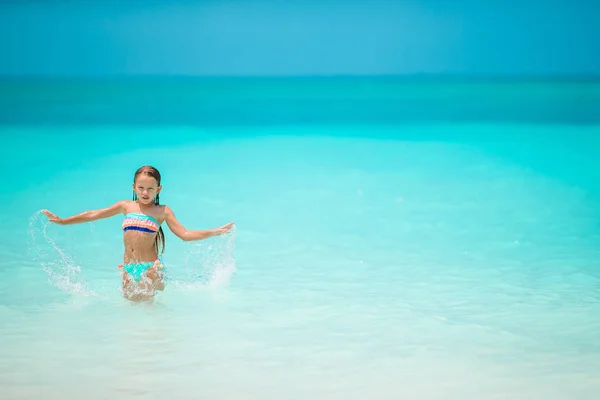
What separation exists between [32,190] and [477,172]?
3.45 metres

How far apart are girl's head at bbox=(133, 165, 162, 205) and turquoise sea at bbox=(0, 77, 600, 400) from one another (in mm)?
478

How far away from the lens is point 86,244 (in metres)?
4.70

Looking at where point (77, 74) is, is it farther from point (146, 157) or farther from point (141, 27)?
point (146, 157)

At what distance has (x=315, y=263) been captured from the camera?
443cm

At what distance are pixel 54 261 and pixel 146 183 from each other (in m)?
1.01

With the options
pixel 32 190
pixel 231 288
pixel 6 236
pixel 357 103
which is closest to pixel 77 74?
pixel 357 103

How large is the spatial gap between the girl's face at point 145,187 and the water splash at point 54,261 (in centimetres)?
53

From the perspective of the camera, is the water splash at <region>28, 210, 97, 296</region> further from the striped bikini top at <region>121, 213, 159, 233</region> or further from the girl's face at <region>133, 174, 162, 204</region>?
the girl's face at <region>133, 174, 162, 204</region>

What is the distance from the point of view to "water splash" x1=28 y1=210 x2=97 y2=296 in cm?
395

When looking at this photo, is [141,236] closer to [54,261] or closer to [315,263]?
Result: [54,261]

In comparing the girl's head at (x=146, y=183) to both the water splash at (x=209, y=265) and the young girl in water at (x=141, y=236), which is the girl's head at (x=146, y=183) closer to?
the young girl in water at (x=141, y=236)

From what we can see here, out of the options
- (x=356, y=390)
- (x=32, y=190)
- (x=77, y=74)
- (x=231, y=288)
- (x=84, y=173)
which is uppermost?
(x=77, y=74)

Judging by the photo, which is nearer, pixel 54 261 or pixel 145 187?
pixel 145 187

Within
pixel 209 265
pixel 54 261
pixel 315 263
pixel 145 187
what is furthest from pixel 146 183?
pixel 315 263
